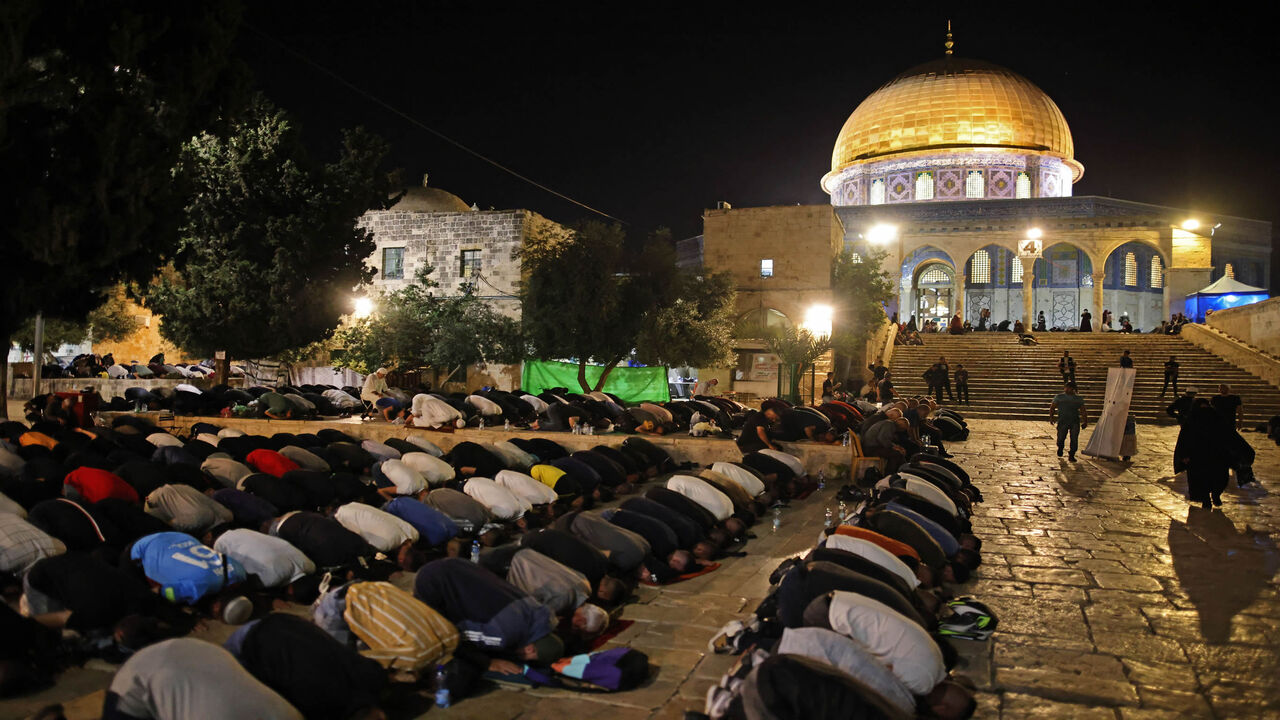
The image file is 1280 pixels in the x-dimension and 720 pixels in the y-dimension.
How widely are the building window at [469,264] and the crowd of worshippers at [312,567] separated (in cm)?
1981


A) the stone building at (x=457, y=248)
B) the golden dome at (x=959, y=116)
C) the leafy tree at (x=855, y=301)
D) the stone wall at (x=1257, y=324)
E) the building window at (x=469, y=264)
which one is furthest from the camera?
the golden dome at (x=959, y=116)

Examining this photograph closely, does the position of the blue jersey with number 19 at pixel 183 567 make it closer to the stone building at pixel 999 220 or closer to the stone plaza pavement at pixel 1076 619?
the stone plaza pavement at pixel 1076 619

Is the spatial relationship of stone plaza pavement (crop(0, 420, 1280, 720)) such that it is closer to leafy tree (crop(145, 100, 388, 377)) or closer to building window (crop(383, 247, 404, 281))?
leafy tree (crop(145, 100, 388, 377))

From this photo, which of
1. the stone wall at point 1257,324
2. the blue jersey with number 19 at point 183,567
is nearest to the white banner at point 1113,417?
the blue jersey with number 19 at point 183,567

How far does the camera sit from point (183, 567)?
17.9 ft

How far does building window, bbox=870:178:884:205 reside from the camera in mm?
48812

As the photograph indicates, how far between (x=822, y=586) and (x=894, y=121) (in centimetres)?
4836

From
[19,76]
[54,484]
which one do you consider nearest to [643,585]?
[54,484]

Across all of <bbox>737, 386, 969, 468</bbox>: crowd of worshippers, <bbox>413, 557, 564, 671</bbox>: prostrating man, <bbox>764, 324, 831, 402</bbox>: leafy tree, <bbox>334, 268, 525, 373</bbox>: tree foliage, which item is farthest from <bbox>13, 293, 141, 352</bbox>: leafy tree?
<bbox>413, 557, 564, 671</bbox>: prostrating man

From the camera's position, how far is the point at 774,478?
32.5ft

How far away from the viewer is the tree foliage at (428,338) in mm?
22844

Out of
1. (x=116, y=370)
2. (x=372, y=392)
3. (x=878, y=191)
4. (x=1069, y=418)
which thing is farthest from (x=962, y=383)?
(x=878, y=191)

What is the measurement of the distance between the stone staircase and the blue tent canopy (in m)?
7.42

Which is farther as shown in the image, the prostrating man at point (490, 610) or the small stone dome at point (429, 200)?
the small stone dome at point (429, 200)
